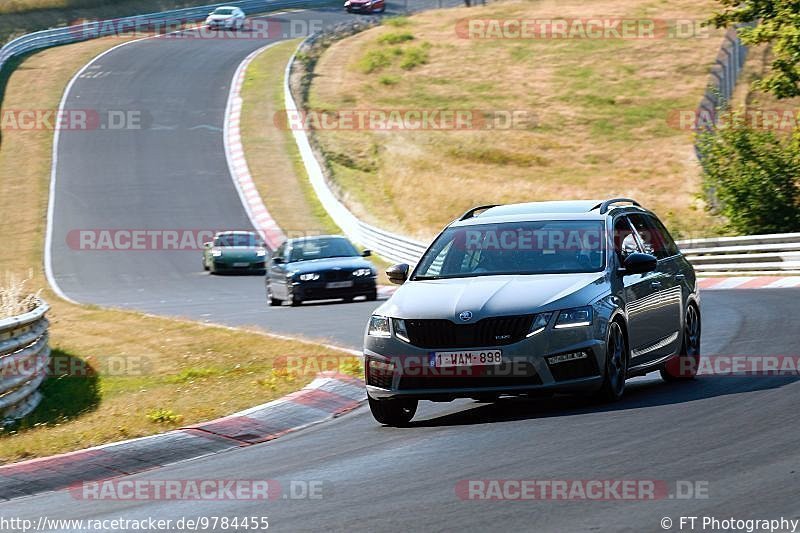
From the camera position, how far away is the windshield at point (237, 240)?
3525 centimetres

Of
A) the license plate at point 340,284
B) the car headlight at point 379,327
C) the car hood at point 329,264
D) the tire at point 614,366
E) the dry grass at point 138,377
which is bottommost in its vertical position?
the license plate at point 340,284

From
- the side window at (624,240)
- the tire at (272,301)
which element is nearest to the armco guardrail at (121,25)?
the tire at (272,301)

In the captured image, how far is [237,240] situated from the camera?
35469 millimetres

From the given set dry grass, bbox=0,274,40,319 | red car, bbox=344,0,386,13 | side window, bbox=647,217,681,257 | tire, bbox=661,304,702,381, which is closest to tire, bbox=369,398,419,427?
tire, bbox=661,304,702,381

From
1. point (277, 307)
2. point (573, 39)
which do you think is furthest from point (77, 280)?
point (573, 39)

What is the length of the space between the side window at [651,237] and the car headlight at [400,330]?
2.69 m

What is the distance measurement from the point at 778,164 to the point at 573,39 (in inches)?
1661

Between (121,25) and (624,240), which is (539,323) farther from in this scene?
(121,25)

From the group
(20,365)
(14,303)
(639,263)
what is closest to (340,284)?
(14,303)

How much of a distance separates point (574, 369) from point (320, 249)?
1732 cm

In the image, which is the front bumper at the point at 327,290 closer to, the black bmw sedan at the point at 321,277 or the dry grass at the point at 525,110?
the black bmw sedan at the point at 321,277

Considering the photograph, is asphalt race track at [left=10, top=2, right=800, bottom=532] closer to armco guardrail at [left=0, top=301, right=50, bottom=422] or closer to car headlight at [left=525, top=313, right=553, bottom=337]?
car headlight at [left=525, top=313, right=553, bottom=337]

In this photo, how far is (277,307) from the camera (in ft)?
84.1

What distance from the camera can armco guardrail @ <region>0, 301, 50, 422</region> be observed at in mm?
13312
